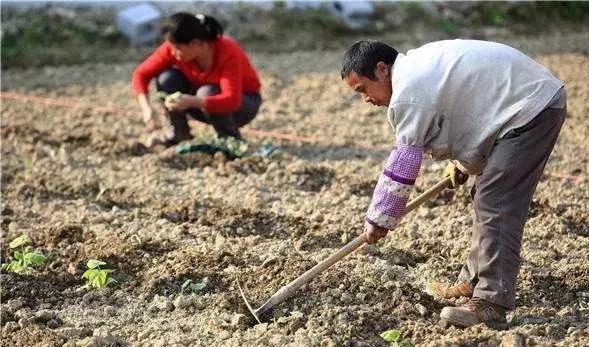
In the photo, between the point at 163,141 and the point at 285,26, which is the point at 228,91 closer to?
the point at 163,141

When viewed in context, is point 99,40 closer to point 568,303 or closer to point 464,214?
point 464,214

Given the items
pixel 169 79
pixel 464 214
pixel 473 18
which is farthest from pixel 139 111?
pixel 473 18

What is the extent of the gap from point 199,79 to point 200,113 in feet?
0.86

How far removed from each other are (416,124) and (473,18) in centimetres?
658

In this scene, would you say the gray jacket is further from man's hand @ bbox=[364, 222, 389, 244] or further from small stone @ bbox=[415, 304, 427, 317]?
small stone @ bbox=[415, 304, 427, 317]

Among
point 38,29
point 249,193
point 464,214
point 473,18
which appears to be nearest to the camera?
point 464,214

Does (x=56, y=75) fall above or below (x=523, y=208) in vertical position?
below

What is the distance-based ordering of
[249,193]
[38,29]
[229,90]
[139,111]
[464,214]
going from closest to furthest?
[464,214], [249,193], [229,90], [139,111], [38,29]

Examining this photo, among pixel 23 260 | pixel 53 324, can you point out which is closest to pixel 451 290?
pixel 53 324

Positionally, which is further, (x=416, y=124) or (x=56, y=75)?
(x=56, y=75)

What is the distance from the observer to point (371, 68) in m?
3.95

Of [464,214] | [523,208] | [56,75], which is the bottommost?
[56,75]

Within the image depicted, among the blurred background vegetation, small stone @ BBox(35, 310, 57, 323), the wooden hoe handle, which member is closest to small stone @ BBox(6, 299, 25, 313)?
small stone @ BBox(35, 310, 57, 323)

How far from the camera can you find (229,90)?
21.0 ft
